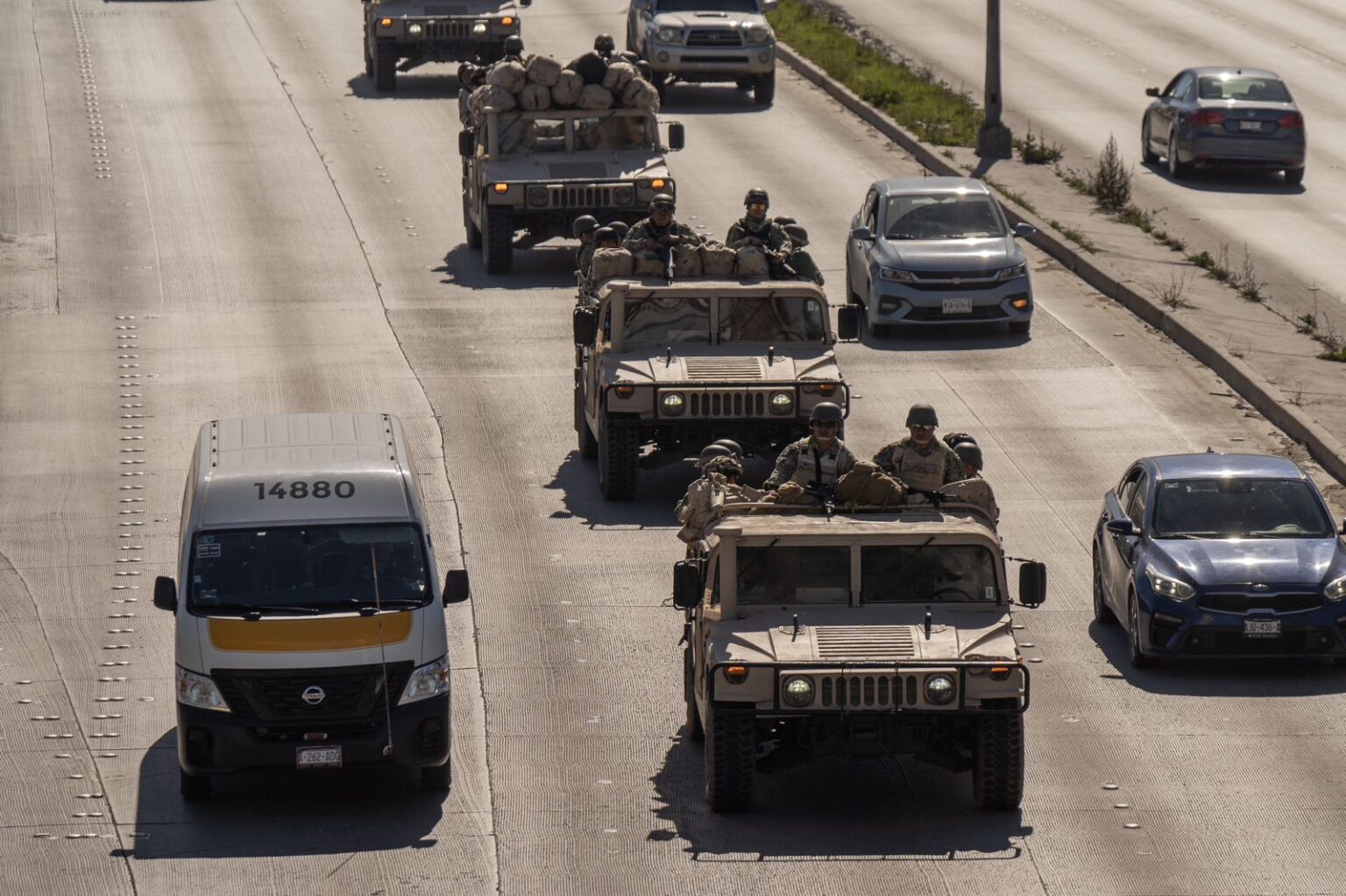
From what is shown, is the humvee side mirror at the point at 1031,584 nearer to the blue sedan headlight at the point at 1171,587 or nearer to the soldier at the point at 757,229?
the blue sedan headlight at the point at 1171,587

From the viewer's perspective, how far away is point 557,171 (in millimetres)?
30531

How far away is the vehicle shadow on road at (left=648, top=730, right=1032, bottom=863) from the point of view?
46.8 feet

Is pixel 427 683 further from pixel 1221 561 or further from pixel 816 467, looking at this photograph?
pixel 1221 561

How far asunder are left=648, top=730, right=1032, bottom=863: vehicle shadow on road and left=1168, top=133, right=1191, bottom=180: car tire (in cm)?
2247

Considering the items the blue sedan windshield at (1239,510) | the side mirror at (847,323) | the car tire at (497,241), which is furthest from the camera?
the car tire at (497,241)

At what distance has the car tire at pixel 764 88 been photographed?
42.7 metres

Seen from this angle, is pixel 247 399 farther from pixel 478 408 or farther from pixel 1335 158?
pixel 1335 158

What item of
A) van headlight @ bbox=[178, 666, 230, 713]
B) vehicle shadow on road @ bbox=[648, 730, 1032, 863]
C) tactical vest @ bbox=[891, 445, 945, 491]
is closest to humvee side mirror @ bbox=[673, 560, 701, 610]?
vehicle shadow on road @ bbox=[648, 730, 1032, 863]

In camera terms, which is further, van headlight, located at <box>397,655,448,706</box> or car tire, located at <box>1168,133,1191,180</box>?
car tire, located at <box>1168,133,1191,180</box>

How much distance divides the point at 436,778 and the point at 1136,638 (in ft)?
17.7

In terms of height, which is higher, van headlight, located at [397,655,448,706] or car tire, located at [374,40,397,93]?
van headlight, located at [397,655,448,706]

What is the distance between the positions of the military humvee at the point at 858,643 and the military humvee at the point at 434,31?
92.0 feet

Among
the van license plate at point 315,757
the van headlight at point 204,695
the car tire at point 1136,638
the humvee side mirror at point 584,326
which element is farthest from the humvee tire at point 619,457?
the van headlight at point 204,695

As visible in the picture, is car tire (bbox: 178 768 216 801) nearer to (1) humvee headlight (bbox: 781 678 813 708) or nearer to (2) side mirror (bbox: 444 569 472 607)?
(2) side mirror (bbox: 444 569 472 607)
